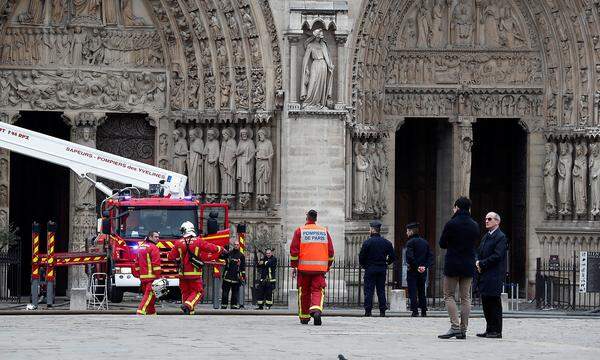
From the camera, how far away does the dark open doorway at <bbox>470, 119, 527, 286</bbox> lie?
1567 inches

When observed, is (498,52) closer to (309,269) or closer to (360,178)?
(360,178)

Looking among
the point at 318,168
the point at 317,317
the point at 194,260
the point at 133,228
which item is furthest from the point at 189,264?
the point at 318,168

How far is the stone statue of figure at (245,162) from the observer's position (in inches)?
1447

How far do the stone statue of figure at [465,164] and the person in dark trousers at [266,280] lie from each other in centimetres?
637

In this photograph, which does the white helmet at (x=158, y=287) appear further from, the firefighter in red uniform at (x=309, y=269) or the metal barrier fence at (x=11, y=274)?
the metal barrier fence at (x=11, y=274)

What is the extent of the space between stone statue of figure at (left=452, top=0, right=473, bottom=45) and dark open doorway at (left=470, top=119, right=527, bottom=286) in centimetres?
234

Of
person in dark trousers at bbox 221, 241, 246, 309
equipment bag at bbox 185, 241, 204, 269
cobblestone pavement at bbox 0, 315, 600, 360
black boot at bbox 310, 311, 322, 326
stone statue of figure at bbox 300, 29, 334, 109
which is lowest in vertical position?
cobblestone pavement at bbox 0, 315, 600, 360

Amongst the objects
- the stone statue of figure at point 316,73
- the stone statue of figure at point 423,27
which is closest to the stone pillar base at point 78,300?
the stone statue of figure at point 316,73

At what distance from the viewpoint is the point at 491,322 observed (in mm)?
21828

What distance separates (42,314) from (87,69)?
12.5 m

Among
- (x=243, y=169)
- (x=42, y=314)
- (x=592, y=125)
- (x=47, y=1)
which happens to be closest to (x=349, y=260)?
(x=243, y=169)

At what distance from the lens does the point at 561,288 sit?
3709cm

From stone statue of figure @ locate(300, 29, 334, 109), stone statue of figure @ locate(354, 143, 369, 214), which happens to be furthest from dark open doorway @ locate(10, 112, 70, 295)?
stone statue of figure @ locate(354, 143, 369, 214)

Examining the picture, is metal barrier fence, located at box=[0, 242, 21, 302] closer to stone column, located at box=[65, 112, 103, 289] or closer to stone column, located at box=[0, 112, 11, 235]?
stone column, located at box=[0, 112, 11, 235]
